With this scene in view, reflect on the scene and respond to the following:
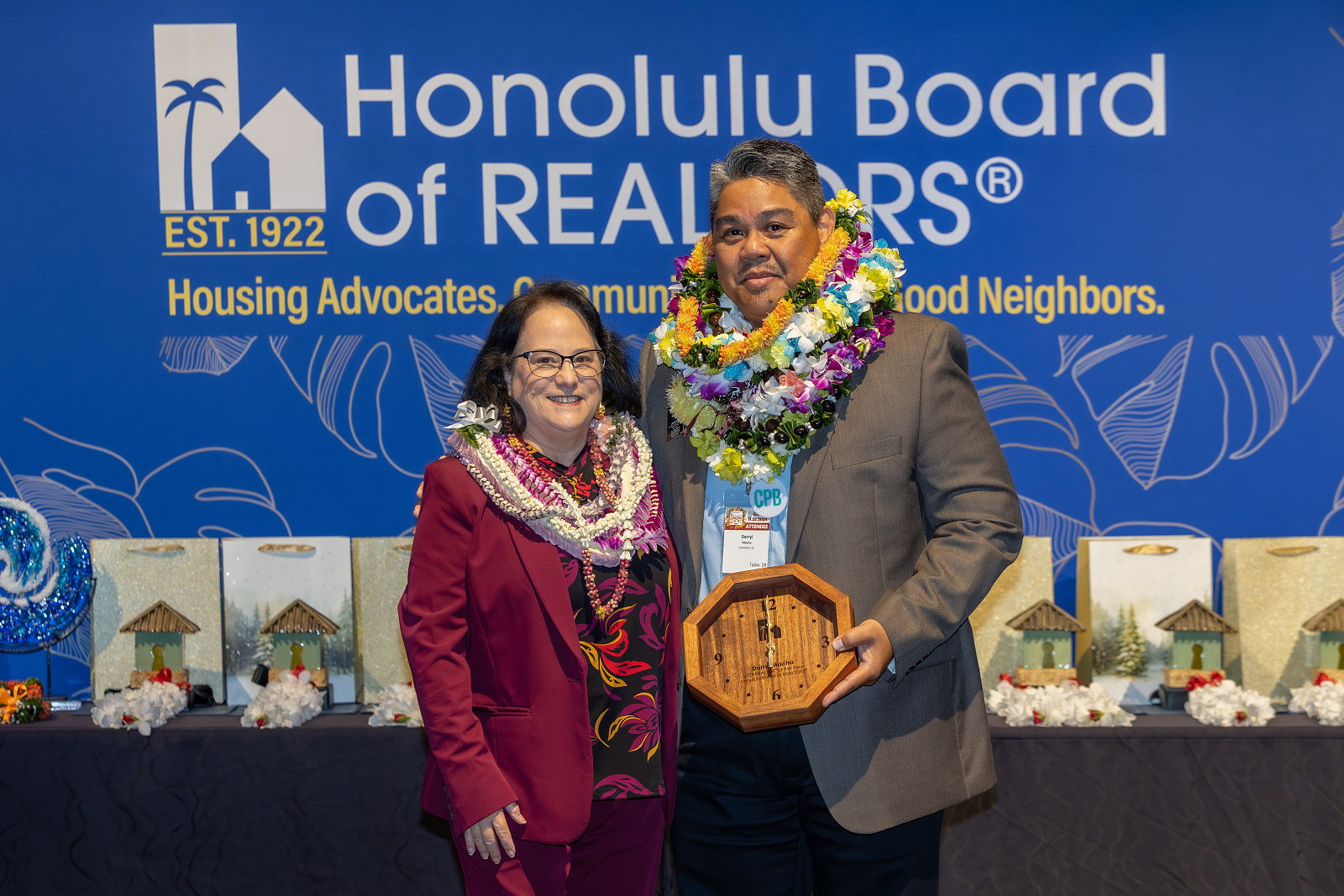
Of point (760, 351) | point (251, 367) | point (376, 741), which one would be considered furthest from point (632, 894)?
point (251, 367)

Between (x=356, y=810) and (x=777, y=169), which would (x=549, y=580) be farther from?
(x=356, y=810)

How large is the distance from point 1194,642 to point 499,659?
8.06 feet

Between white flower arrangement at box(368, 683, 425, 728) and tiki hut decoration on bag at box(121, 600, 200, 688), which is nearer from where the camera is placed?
white flower arrangement at box(368, 683, 425, 728)

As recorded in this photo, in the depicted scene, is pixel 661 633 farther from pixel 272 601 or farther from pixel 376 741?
pixel 272 601

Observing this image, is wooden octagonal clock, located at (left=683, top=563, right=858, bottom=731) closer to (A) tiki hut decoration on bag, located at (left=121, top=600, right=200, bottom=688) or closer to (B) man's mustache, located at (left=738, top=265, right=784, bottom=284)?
(B) man's mustache, located at (left=738, top=265, right=784, bottom=284)

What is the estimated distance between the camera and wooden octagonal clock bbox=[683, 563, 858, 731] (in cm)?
201

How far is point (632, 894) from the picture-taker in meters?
2.21

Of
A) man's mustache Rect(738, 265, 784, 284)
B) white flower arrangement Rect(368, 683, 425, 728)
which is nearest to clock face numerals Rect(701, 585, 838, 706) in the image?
man's mustache Rect(738, 265, 784, 284)

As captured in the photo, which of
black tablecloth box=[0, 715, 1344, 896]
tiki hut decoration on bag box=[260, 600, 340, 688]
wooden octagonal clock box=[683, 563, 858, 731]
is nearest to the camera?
wooden octagonal clock box=[683, 563, 858, 731]

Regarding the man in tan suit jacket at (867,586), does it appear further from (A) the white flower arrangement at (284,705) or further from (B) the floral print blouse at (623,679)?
(A) the white flower arrangement at (284,705)

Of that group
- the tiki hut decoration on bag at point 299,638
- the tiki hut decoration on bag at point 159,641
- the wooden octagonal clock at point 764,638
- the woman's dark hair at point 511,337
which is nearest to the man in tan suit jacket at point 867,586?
the wooden octagonal clock at point 764,638

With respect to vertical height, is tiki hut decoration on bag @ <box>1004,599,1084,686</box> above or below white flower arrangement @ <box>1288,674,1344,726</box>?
above

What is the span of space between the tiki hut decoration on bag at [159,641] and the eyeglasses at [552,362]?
2082 millimetres

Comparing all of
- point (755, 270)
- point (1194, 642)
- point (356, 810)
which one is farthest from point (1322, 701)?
point (356, 810)
